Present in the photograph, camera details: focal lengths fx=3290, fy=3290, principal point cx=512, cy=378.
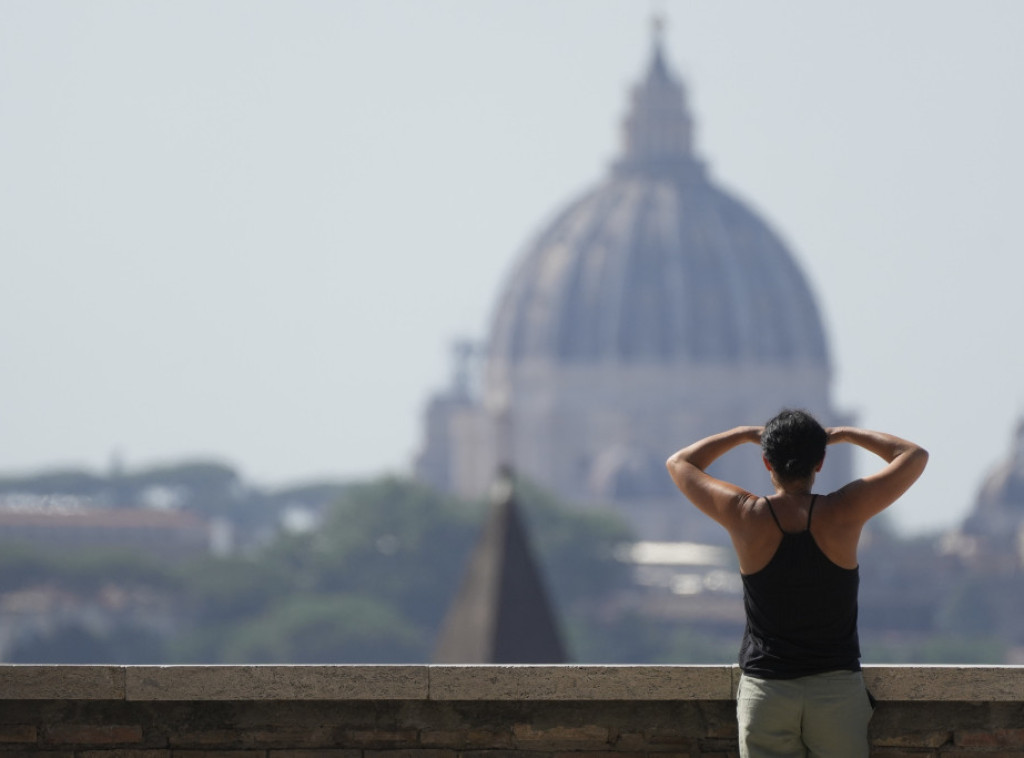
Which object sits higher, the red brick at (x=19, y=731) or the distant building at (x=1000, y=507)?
the red brick at (x=19, y=731)

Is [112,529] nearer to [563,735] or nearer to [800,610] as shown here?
[563,735]

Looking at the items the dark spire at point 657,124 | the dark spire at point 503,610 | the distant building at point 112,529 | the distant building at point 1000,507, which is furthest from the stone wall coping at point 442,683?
the dark spire at point 657,124

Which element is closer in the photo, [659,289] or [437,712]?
[437,712]

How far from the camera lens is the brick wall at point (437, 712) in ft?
32.4

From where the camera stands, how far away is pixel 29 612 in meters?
119

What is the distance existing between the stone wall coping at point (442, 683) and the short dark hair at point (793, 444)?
1.13 m

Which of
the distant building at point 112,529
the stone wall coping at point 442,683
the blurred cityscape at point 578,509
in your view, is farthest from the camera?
the distant building at point 112,529

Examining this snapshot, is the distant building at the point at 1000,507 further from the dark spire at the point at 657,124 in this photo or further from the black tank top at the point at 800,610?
the black tank top at the point at 800,610

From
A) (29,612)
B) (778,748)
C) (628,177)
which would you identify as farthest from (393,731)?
(628,177)

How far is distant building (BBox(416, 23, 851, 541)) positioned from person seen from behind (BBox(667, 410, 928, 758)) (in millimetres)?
156529

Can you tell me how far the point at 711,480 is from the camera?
8914 mm

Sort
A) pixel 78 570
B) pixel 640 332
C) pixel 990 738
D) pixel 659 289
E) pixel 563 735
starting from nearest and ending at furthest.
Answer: pixel 990 738 → pixel 563 735 → pixel 78 570 → pixel 640 332 → pixel 659 289

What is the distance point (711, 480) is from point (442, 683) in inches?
56.5

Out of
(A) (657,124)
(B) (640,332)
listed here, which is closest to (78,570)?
(B) (640,332)
